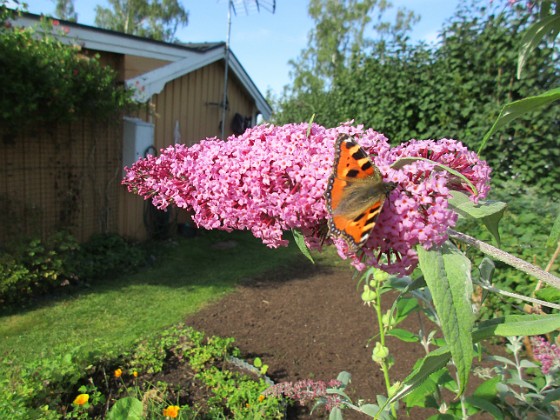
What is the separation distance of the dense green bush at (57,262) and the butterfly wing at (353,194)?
4.03 meters

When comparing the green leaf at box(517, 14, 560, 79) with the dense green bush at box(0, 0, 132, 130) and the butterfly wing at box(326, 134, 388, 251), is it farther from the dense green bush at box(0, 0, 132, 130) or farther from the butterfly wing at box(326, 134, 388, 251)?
the dense green bush at box(0, 0, 132, 130)

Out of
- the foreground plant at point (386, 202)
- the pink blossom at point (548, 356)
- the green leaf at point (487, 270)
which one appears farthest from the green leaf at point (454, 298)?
the pink blossom at point (548, 356)

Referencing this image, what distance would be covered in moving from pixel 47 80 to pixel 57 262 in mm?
1836

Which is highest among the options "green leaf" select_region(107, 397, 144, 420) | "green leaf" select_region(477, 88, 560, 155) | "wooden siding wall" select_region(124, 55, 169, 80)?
"wooden siding wall" select_region(124, 55, 169, 80)

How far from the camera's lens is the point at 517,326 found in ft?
2.80

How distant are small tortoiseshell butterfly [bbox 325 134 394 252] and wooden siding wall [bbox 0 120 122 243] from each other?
4.61m

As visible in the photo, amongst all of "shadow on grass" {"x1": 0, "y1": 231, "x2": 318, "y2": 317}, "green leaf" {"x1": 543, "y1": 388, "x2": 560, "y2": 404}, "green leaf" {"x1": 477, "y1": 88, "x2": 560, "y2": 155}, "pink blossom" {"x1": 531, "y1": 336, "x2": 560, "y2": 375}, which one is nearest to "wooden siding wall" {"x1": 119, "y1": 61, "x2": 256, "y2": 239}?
"shadow on grass" {"x1": 0, "y1": 231, "x2": 318, "y2": 317}

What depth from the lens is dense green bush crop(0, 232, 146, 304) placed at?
3986 millimetres

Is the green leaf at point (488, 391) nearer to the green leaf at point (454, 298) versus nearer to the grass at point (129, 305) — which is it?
the green leaf at point (454, 298)

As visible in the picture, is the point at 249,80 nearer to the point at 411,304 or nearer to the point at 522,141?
the point at 522,141

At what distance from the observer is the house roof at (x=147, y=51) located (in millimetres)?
5172

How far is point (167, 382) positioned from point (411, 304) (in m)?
1.60

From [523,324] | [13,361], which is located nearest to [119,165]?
[13,361]

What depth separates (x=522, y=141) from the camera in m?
4.53
